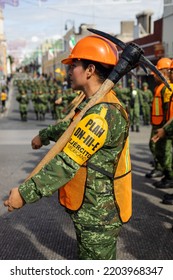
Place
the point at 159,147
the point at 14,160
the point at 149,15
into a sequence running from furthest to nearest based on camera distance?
the point at 149,15 → the point at 14,160 → the point at 159,147

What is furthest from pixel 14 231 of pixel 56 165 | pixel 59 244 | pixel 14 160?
pixel 14 160

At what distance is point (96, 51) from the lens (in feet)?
7.02

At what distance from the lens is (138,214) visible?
4875 millimetres

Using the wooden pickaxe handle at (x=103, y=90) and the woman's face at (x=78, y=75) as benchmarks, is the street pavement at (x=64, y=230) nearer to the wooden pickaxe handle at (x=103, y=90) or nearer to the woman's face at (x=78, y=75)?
the wooden pickaxe handle at (x=103, y=90)

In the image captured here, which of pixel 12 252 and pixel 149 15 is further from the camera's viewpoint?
pixel 149 15

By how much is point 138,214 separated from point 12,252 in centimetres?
180

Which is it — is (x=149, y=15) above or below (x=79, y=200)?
above

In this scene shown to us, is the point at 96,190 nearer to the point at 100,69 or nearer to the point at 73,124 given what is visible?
the point at 73,124

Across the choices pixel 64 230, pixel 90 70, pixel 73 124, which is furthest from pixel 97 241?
pixel 64 230

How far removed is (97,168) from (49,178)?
0.99 feet

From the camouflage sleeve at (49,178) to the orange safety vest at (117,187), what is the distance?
0.60ft

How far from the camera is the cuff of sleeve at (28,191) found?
1978mm

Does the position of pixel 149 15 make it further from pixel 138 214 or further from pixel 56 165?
pixel 56 165
